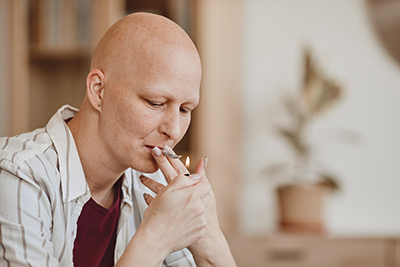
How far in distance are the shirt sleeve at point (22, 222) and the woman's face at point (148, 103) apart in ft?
0.64

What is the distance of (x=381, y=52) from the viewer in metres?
2.92

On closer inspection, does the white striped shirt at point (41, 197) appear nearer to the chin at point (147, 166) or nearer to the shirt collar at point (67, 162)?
the shirt collar at point (67, 162)

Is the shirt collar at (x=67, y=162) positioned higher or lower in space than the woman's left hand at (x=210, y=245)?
higher

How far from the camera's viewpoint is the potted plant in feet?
8.34

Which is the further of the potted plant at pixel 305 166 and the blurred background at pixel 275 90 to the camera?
the blurred background at pixel 275 90

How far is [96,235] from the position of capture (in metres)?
1.19

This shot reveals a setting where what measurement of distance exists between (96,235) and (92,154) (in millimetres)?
199

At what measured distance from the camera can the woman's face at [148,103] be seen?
1.03 m

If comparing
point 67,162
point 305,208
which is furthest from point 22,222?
point 305,208

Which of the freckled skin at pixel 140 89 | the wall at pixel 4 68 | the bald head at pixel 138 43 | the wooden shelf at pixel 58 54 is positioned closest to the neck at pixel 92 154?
the freckled skin at pixel 140 89

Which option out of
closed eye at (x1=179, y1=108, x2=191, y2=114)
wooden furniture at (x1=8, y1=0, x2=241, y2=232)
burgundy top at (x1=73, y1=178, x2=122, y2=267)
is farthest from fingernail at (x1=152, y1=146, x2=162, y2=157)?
wooden furniture at (x1=8, y1=0, x2=241, y2=232)

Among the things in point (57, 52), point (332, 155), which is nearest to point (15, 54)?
point (57, 52)

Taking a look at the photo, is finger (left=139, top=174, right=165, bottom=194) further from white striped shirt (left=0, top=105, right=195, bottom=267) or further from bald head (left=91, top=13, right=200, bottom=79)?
bald head (left=91, top=13, right=200, bottom=79)

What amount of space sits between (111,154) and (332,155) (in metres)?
2.03
